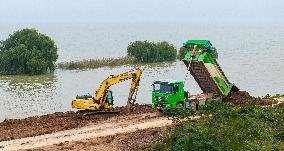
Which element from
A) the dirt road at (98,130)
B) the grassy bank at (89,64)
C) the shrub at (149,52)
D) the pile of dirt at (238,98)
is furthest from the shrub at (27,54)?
the dirt road at (98,130)

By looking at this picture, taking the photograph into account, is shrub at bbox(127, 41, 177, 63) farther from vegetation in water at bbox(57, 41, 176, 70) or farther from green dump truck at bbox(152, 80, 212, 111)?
green dump truck at bbox(152, 80, 212, 111)

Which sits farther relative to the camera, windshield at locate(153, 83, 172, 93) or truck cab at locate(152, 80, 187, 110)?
windshield at locate(153, 83, 172, 93)

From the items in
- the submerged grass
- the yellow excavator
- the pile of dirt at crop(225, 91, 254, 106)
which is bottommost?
the submerged grass

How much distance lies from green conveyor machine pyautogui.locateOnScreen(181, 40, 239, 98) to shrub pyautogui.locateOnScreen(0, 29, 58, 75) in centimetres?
3138

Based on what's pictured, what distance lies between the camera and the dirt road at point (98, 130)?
24.2 meters

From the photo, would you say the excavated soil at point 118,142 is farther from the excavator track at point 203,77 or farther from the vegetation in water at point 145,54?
the vegetation in water at point 145,54

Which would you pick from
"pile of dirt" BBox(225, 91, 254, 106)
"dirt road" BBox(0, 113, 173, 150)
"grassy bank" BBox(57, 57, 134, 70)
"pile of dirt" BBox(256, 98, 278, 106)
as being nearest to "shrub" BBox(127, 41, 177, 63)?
"grassy bank" BBox(57, 57, 134, 70)

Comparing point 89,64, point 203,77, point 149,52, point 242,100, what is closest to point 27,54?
point 89,64

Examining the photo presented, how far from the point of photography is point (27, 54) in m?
60.0

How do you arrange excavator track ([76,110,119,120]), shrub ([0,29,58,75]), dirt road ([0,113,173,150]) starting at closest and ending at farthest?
1. dirt road ([0,113,173,150])
2. excavator track ([76,110,119,120])
3. shrub ([0,29,58,75])

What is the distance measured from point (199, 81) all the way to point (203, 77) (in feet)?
3.05

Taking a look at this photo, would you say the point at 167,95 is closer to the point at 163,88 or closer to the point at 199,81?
the point at 163,88

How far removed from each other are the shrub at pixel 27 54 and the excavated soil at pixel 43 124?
29420 millimetres

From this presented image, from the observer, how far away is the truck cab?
94.0 feet
